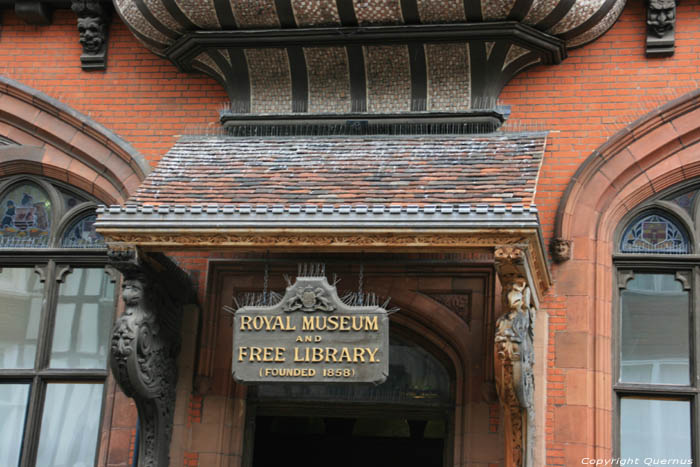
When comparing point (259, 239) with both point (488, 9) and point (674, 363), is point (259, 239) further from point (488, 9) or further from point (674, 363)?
point (674, 363)

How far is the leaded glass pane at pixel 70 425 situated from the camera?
10.8 metres

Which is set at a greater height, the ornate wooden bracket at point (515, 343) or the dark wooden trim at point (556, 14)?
the dark wooden trim at point (556, 14)

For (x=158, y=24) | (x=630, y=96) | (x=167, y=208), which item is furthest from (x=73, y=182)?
(x=630, y=96)

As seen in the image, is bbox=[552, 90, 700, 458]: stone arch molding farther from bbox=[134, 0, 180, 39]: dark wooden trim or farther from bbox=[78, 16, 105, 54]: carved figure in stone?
bbox=[78, 16, 105, 54]: carved figure in stone

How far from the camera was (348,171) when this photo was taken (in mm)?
10039

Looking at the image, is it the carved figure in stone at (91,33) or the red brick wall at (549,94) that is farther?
the carved figure in stone at (91,33)

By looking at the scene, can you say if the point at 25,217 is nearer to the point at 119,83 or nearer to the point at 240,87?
the point at 119,83

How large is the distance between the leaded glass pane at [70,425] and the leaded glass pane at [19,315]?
427mm

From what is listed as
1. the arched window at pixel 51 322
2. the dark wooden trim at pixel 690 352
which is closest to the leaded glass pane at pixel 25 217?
the arched window at pixel 51 322

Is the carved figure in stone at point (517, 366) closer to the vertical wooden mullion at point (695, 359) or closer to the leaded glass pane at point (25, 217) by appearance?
the vertical wooden mullion at point (695, 359)

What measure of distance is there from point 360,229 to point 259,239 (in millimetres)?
771

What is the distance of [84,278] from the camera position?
11297 mm
